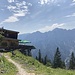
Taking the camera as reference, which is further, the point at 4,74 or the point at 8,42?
the point at 8,42

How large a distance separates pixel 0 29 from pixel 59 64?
49.5 metres

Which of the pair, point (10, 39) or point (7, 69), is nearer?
point (7, 69)

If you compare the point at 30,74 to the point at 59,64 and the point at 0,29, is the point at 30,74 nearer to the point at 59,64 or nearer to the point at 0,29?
the point at 0,29

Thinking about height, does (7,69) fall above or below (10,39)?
below

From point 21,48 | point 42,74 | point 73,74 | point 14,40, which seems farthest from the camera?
point 14,40

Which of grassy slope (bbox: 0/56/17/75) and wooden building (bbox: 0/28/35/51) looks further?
wooden building (bbox: 0/28/35/51)

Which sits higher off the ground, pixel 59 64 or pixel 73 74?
pixel 73 74

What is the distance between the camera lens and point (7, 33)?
245 feet

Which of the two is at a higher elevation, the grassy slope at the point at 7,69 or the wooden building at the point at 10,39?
the wooden building at the point at 10,39

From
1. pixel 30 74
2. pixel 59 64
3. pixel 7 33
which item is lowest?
pixel 59 64

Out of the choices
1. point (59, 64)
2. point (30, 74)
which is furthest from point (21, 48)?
point (59, 64)

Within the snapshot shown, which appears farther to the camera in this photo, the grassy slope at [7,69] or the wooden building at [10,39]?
the wooden building at [10,39]

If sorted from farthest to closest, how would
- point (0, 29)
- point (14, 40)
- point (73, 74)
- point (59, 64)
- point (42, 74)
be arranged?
point (59, 64)
point (14, 40)
point (0, 29)
point (42, 74)
point (73, 74)

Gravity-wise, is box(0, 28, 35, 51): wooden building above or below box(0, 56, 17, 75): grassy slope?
above
